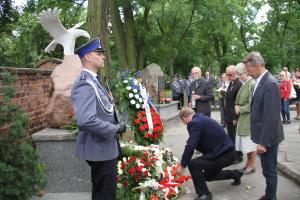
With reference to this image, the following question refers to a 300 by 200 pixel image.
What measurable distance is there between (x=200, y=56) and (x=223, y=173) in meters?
42.3

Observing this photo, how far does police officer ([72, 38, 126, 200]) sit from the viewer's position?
11.6ft

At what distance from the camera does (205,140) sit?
229 inches

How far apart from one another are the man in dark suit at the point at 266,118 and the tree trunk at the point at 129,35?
48.8 ft

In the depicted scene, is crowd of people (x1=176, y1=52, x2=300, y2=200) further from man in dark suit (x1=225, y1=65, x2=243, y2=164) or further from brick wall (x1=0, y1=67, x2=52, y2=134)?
brick wall (x1=0, y1=67, x2=52, y2=134)

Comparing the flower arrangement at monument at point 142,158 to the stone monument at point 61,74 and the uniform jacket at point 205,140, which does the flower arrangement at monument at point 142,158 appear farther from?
the uniform jacket at point 205,140

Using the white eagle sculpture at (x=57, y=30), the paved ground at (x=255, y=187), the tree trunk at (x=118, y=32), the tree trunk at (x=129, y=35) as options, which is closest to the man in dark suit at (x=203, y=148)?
the paved ground at (x=255, y=187)

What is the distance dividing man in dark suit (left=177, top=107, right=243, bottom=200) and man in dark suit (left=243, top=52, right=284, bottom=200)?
0.70m

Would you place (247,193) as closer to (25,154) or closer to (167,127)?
(25,154)

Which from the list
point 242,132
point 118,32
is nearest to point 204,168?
point 242,132

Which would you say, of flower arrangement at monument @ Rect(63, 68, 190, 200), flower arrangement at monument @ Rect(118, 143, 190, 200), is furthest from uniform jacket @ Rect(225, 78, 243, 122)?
flower arrangement at monument @ Rect(118, 143, 190, 200)

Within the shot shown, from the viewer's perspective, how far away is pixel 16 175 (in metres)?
4.38

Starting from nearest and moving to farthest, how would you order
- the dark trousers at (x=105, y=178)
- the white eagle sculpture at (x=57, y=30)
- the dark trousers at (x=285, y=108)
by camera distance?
1. the dark trousers at (x=105, y=178)
2. the white eagle sculpture at (x=57, y=30)
3. the dark trousers at (x=285, y=108)

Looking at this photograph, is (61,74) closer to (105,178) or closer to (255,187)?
(105,178)

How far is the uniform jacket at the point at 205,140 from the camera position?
5.63 m
